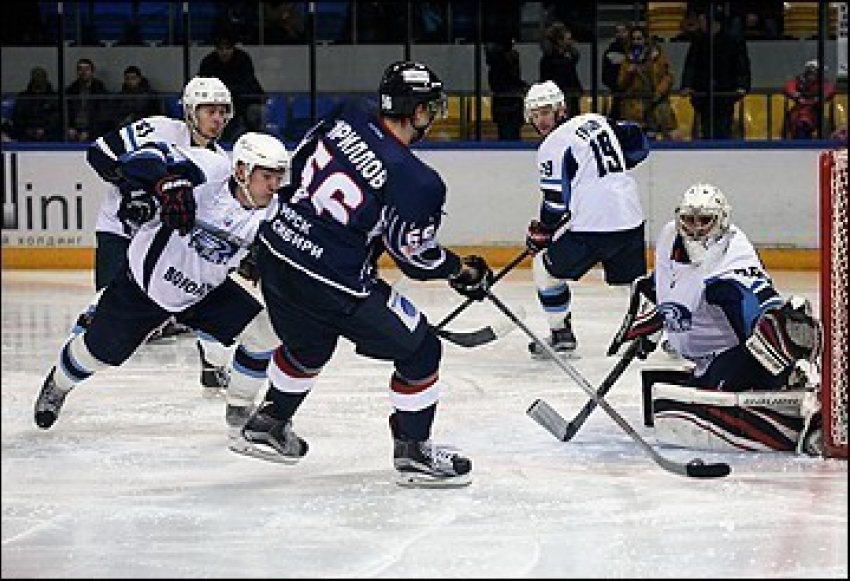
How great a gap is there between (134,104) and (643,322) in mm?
5871

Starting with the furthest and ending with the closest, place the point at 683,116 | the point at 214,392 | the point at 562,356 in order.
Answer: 1. the point at 683,116
2. the point at 562,356
3. the point at 214,392

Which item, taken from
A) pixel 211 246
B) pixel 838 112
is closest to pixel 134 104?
pixel 838 112

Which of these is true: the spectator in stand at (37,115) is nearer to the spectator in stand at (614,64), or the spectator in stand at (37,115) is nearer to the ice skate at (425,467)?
the spectator in stand at (614,64)

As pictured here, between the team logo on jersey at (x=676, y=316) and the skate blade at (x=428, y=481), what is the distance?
30.6 inches

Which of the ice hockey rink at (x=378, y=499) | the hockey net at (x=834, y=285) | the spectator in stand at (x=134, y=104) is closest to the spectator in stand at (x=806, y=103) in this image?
the spectator in stand at (x=134, y=104)

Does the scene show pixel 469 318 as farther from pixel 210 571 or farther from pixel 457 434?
pixel 210 571

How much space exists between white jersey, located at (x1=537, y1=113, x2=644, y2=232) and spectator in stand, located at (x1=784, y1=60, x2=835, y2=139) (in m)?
3.50

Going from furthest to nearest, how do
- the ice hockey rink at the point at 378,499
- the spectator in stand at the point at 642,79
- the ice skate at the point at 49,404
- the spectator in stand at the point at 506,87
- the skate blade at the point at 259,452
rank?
the spectator in stand at the point at 642,79
the spectator in stand at the point at 506,87
the ice skate at the point at 49,404
the skate blade at the point at 259,452
the ice hockey rink at the point at 378,499

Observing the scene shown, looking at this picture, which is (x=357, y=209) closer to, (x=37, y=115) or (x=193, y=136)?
(x=193, y=136)

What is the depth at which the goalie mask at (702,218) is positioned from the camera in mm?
4648

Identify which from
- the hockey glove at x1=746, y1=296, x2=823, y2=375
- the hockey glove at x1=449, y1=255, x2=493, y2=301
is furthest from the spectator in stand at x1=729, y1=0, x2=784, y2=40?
the hockey glove at x1=449, y1=255, x2=493, y2=301

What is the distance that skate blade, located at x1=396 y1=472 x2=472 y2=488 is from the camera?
4309 mm

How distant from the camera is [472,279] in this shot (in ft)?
14.3

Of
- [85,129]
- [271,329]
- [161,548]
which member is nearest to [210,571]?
[161,548]
